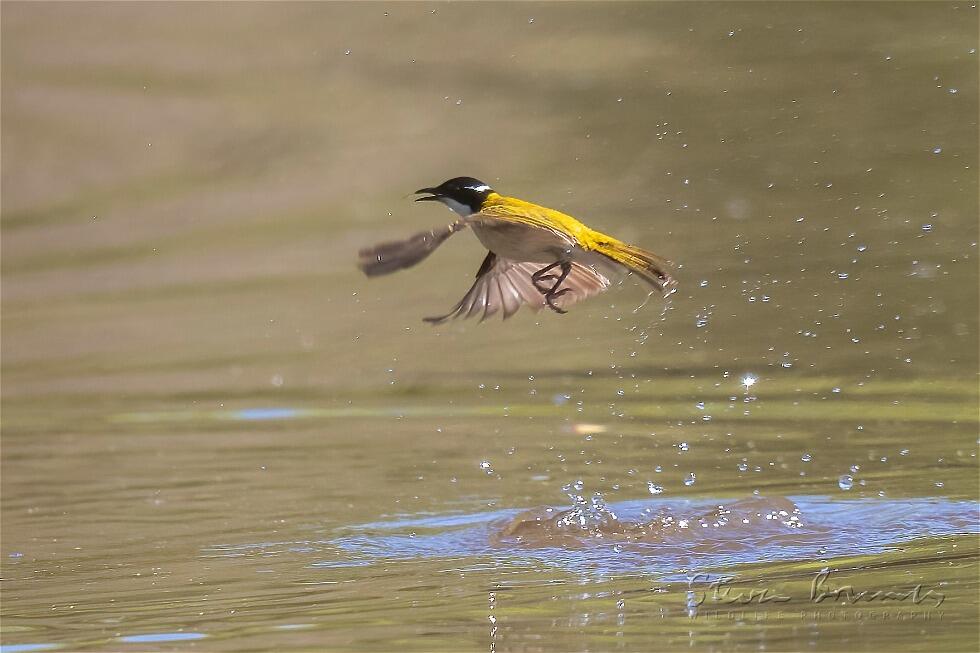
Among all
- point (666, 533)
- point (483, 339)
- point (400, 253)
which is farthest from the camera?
point (483, 339)

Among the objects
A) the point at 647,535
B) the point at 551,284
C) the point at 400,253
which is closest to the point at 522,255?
the point at 551,284

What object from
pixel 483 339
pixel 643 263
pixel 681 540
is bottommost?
pixel 681 540

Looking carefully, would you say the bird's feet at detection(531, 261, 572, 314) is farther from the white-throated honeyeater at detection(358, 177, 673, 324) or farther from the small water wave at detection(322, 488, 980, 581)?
the small water wave at detection(322, 488, 980, 581)

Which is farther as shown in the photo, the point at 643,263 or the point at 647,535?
the point at 647,535

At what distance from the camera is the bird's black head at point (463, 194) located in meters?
6.00

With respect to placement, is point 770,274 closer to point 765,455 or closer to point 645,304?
point 645,304

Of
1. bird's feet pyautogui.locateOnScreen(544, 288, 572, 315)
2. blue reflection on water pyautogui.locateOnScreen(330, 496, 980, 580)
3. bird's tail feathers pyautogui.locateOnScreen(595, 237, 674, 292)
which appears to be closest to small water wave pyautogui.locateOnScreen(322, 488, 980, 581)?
blue reflection on water pyautogui.locateOnScreen(330, 496, 980, 580)

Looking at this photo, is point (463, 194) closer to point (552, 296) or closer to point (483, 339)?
point (552, 296)

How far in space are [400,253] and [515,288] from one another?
1502 millimetres

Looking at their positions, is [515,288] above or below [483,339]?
below

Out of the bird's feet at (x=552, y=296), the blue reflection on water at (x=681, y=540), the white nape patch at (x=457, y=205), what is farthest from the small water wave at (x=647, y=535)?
the white nape patch at (x=457, y=205)

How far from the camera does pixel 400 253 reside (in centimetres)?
484

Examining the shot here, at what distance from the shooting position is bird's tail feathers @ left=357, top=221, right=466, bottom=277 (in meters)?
4.83

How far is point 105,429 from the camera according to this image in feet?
26.8
